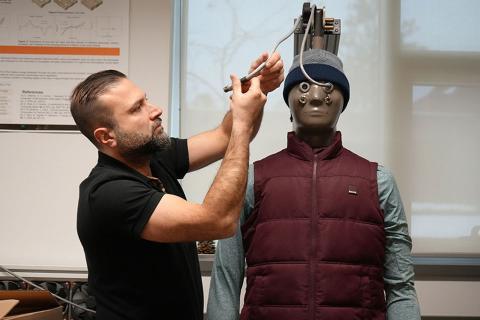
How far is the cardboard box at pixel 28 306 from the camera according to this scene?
5.33 feet

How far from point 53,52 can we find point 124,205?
1323 millimetres

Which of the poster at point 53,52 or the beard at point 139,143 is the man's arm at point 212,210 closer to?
the beard at point 139,143

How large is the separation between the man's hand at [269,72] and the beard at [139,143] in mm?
270

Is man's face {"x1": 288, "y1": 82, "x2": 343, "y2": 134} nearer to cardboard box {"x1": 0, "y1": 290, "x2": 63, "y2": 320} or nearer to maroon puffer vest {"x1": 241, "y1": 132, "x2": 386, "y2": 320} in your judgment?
maroon puffer vest {"x1": 241, "y1": 132, "x2": 386, "y2": 320}

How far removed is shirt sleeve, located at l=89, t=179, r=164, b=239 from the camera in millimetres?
1245

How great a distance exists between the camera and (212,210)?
1.23 meters

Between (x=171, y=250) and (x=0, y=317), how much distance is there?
0.64 metres

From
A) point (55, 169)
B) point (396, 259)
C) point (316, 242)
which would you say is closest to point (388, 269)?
point (396, 259)

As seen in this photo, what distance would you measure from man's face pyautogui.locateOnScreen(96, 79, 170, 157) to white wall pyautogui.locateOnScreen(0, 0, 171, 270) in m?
0.85

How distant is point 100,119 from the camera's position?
1389 millimetres

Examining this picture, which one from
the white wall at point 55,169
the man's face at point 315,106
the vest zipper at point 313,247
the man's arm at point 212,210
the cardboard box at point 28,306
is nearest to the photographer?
the man's arm at point 212,210

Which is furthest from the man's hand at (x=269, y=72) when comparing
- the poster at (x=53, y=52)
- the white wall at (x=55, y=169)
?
the poster at (x=53, y=52)

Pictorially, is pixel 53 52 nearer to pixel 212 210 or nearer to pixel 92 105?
pixel 92 105

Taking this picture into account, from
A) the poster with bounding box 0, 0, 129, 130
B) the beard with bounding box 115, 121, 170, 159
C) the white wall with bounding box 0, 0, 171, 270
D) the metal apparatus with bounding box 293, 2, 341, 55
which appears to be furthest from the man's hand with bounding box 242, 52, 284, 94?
the poster with bounding box 0, 0, 129, 130
